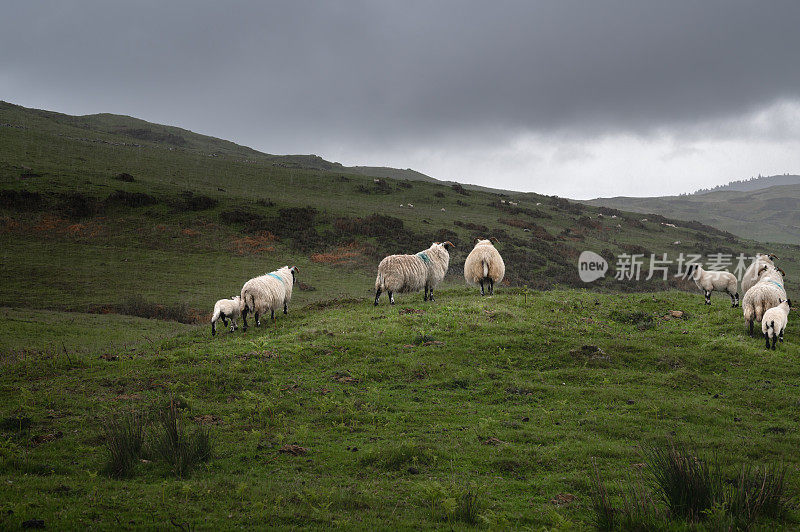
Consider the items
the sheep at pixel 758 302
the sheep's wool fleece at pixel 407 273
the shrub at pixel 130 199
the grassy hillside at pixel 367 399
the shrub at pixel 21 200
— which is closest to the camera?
the grassy hillside at pixel 367 399

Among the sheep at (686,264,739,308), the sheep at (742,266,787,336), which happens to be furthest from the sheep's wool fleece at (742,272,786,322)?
the sheep at (686,264,739,308)

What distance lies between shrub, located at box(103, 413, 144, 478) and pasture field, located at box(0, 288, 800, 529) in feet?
0.62

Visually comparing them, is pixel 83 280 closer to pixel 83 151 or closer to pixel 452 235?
pixel 452 235

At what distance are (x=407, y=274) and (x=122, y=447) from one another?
46.2 feet

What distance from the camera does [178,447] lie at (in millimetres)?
7648

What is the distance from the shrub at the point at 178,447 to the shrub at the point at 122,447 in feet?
0.80

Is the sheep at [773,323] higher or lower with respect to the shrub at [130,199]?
lower

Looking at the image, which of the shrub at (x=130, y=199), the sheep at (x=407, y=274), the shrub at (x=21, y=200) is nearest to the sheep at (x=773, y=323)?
the sheep at (x=407, y=274)

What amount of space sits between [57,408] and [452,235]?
4301cm

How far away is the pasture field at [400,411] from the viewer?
20.6 ft

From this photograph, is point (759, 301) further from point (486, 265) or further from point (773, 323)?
point (486, 265)

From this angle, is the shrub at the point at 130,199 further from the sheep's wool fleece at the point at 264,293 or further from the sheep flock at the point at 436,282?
the sheep's wool fleece at the point at 264,293

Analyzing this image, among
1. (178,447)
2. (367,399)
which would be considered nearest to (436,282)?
(367,399)

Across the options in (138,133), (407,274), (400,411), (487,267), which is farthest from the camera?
→ (138,133)
